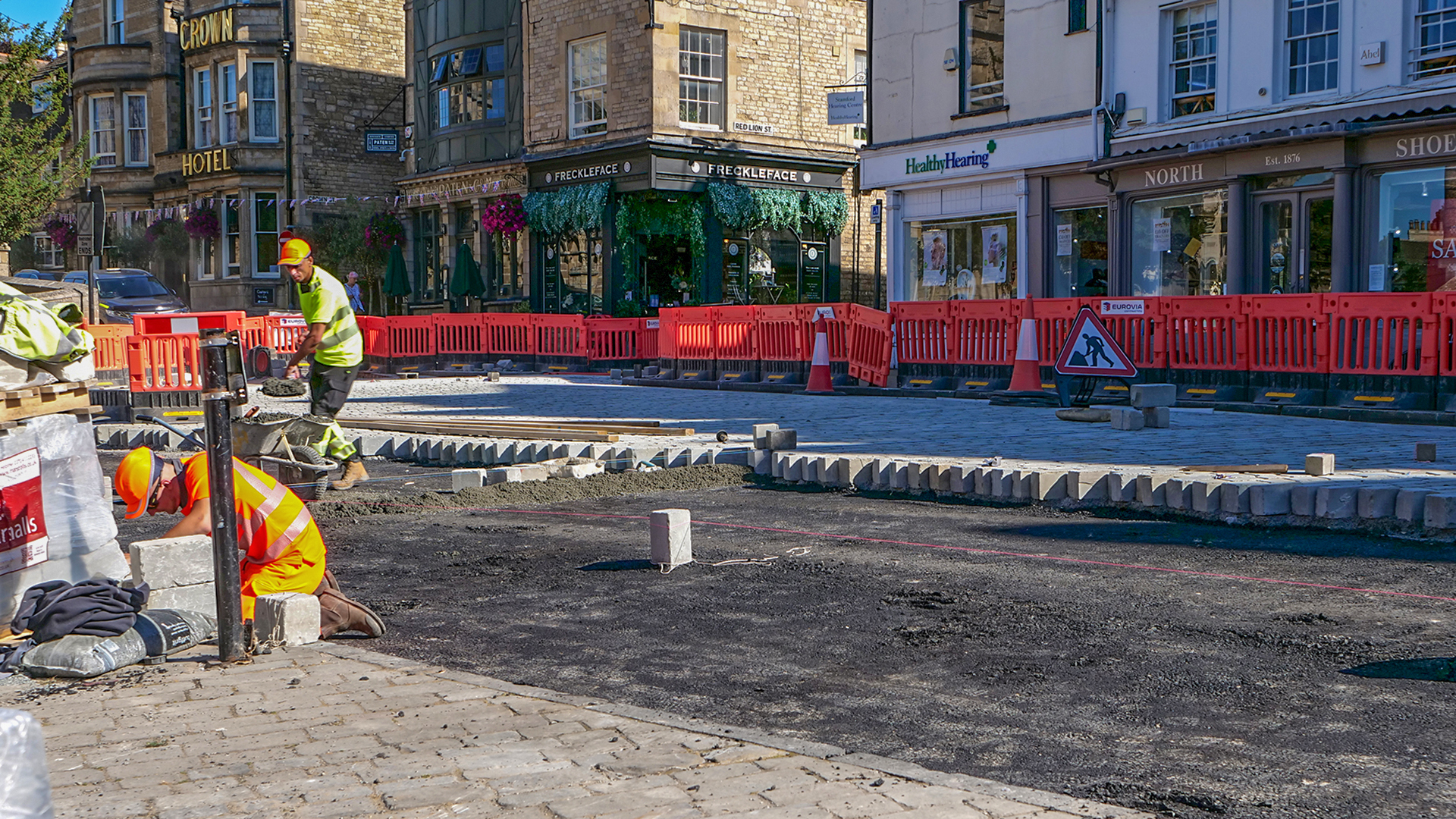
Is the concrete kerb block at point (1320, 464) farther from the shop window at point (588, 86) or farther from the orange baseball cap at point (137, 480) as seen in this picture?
the shop window at point (588, 86)

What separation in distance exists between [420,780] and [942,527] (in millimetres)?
5422

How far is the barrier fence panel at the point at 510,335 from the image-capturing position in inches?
1115

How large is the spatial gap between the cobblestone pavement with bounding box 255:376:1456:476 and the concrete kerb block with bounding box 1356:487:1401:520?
168cm

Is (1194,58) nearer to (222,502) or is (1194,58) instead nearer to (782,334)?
(782,334)

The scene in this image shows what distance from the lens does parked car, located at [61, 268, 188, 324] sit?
2947cm

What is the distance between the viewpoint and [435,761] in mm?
4348

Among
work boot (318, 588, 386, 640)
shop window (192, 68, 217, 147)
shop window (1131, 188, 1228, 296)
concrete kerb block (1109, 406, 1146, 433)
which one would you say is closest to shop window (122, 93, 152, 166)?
shop window (192, 68, 217, 147)

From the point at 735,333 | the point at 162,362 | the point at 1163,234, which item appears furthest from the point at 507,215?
the point at 1163,234

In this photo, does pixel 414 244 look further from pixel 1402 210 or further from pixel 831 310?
pixel 1402 210

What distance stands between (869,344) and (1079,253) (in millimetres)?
5694

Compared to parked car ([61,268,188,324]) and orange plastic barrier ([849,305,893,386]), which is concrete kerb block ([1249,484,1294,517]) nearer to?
orange plastic barrier ([849,305,893,386])

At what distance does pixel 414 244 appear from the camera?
3831 cm

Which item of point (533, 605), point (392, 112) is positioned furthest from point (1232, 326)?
point (392, 112)

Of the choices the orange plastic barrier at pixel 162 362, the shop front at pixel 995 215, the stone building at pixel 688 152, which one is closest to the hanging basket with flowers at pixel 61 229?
the stone building at pixel 688 152
